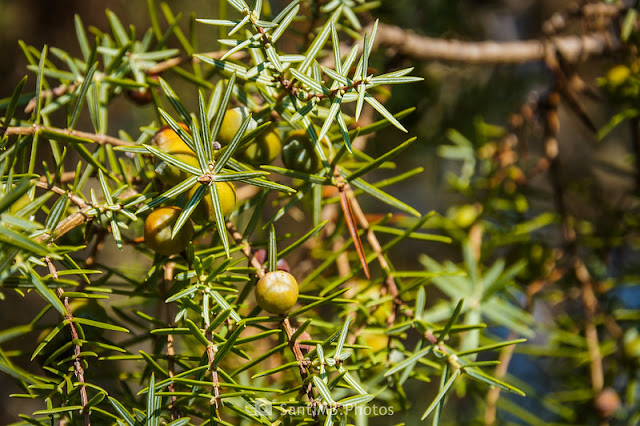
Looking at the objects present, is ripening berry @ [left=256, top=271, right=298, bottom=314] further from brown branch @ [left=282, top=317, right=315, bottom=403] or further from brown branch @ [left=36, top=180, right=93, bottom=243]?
brown branch @ [left=36, top=180, right=93, bottom=243]

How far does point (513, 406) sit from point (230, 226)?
1.81 feet

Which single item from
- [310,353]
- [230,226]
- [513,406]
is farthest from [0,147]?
[513,406]

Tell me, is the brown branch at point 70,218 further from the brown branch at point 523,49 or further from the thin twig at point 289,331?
the brown branch at point 523,49

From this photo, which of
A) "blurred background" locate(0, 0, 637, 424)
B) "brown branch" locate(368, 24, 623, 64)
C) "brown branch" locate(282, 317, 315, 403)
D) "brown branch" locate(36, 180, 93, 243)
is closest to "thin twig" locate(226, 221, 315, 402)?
"brown branch" locate(282, 317, 315, 403)

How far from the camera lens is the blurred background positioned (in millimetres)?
921

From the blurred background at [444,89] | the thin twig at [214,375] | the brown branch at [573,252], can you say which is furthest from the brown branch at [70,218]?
the brown branch at [573,252]

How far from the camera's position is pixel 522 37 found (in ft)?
4.69

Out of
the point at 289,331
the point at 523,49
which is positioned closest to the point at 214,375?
the point at 289,331

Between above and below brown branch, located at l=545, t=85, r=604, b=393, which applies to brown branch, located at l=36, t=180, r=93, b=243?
above

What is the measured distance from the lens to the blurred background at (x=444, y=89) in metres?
0.92

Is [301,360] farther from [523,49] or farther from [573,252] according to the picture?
[523,49]

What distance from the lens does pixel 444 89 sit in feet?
3.50

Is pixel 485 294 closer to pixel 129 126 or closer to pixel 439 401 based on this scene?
pixel 439 401

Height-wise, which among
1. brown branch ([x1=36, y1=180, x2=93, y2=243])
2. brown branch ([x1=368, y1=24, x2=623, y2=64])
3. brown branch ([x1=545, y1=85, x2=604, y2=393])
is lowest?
brown branch ([x1=545, y1=85, x2=604, y2=393])
